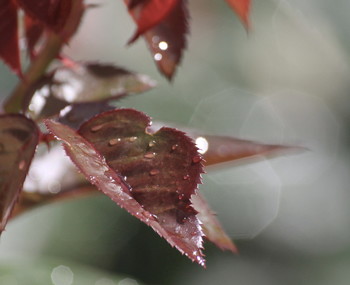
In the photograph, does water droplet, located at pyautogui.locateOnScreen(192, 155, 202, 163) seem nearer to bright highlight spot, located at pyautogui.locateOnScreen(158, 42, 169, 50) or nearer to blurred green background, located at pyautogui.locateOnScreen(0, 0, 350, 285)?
bright highlight spot, located at pyautogui.locateOnScreen(158, 42, 169, 50)

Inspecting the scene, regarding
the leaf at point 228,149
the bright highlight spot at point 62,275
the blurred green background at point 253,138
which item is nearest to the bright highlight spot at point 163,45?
the leaf at point 228,149

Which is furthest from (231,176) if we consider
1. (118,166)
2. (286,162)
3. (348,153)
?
(118,166)

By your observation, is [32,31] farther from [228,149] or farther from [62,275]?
[62,275]

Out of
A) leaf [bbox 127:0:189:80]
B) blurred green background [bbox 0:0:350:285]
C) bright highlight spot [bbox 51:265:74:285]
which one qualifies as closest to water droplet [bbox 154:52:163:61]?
leaf [bbox 127:0:189:80]

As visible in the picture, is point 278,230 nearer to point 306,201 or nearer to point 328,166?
point 306,201

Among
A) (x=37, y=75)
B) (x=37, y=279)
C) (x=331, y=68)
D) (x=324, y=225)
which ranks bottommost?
(x=324, y=225)

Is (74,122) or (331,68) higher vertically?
(74,122)

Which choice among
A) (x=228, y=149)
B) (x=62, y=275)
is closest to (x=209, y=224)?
(x=228, y=149)
